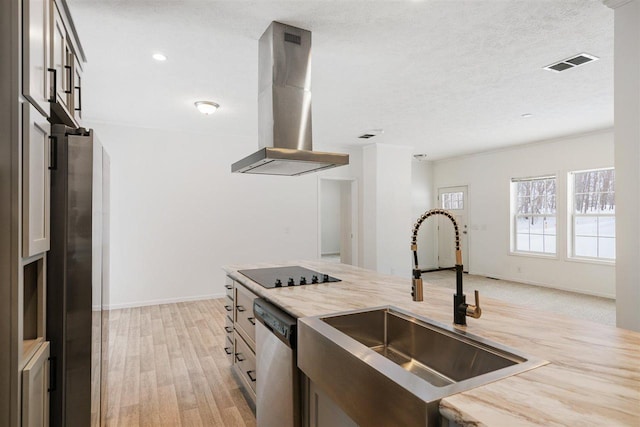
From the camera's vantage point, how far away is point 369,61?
301cm

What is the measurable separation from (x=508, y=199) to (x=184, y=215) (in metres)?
6.03

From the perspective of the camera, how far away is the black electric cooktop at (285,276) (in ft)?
7.45

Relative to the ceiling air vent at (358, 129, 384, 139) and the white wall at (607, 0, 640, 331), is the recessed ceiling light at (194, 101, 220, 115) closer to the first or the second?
the ceiling air vent at (358, 129, 384, 139)

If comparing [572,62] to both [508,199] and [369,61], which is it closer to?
[369,61]

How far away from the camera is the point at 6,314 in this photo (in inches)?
46.1

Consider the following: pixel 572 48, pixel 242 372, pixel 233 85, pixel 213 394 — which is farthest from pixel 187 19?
pixel 572 48

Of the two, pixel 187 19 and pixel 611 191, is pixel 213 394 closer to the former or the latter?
pixel 187 19

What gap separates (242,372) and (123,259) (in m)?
3.28

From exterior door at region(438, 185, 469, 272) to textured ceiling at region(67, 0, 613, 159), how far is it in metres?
2.89

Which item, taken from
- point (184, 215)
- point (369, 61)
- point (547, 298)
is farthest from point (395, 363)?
point (547, 298)

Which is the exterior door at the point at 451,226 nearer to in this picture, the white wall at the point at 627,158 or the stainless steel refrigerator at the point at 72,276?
the white wall at the point at 627,158

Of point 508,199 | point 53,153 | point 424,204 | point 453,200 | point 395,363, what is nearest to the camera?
point 395,363

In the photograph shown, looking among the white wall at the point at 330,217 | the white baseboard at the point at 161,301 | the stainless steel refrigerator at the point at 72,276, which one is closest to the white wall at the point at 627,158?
the stainless steel refrigerator at the point at 72,276

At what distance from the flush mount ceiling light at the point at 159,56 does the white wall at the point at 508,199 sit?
20.6 feet
